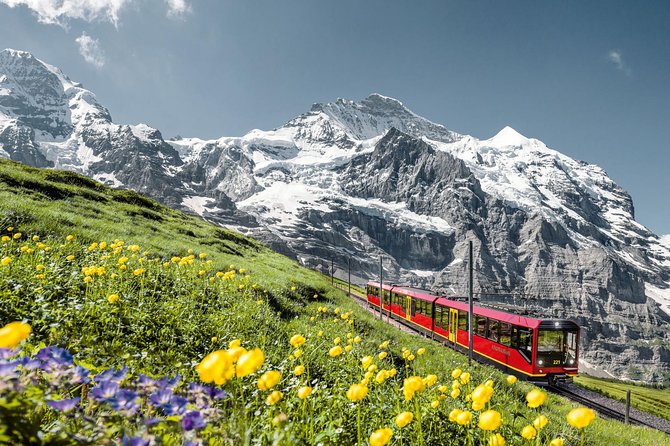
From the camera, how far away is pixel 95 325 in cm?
537

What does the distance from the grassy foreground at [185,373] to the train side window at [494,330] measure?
391 inches

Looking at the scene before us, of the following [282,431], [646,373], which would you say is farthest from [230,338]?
[646,373]

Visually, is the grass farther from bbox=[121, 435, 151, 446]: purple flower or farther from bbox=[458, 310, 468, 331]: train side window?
bbox=[121, 435, 151, 446]: purple flower

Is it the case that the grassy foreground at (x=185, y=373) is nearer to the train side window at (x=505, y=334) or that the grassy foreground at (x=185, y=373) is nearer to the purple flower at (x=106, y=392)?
the purple flower at (x=106, y=392)

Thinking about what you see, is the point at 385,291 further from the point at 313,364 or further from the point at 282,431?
the point at 282,431

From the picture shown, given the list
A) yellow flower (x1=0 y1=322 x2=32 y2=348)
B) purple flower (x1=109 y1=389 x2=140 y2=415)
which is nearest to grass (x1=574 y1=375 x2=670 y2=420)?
purple flower (x1=109 y1=389 x2=140 y2=415)

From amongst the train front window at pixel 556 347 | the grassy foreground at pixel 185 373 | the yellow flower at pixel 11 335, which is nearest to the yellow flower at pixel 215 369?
the grassy foreground at pixel 185 373

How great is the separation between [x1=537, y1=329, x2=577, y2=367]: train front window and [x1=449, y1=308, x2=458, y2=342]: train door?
5.90 m

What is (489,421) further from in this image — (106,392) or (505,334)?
(505,334)

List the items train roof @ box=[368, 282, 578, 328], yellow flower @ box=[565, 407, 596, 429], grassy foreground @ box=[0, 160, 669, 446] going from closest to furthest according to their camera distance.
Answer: grassy foreground @ box=[0, 160, 669, 446] → yellow flower @ box=[565, 407, 596, 429] → train roof @ box=[368, 282, 578, 328]

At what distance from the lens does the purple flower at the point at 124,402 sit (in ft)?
4.94

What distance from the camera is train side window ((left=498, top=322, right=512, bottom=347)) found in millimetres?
19969

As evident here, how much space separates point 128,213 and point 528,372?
27.0 meters

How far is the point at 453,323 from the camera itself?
24.6m
